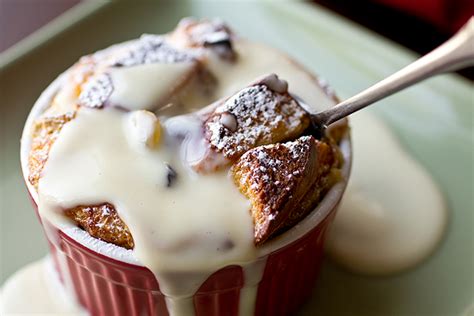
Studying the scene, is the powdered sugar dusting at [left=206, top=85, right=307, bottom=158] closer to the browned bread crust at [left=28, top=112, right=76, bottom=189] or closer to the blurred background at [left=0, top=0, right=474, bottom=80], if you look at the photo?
the browned bread crust at [left=28, top=112, right=76, bottom=189]

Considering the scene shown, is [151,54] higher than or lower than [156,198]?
higher

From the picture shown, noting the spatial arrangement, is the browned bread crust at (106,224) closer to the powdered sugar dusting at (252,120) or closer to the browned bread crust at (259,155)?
the browned bread crust at (259,155)

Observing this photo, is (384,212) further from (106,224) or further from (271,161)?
(106,224)

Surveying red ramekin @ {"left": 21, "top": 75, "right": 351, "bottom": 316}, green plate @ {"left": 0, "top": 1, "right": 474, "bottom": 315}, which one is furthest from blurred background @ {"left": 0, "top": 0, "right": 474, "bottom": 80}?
red ramekin @ {"left": 21, "top": 75, "right": 351, "bottom": 316}

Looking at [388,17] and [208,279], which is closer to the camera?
[208,279]

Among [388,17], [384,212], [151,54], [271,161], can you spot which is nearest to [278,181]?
[271,161]

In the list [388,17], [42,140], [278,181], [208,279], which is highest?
[42,140]

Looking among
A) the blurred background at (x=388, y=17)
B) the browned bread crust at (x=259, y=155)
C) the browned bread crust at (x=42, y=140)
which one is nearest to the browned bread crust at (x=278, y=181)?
the browned bread crust at (x=259, y=155)

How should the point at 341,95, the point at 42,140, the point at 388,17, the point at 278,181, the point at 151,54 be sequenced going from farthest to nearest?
1. the point at 388,17
2. the point at 341,95
3. the point at 151,54
4. the point at 42,140
5. the point at 278,181
